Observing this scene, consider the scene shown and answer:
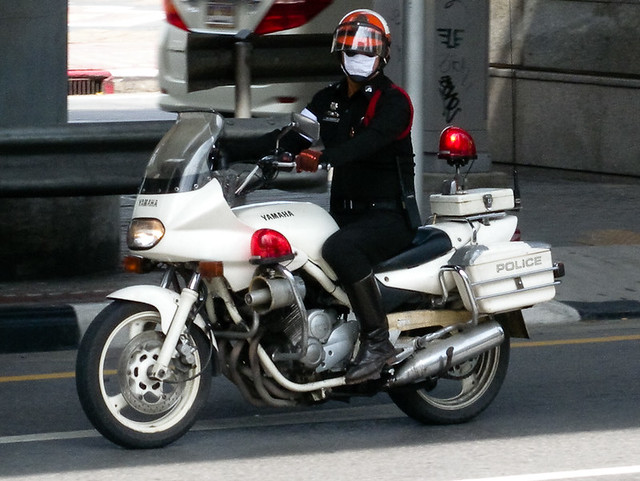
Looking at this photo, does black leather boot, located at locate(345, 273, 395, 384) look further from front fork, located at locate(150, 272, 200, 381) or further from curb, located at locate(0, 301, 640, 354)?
curb, located at locate(0, 301, 640, 354)

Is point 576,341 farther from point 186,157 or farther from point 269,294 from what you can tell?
point 186,157

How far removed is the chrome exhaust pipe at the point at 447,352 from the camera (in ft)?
21.4

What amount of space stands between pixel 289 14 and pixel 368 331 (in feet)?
21.1

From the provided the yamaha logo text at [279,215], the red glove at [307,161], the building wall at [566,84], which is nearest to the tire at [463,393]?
the yamaha logo text at [279,215]

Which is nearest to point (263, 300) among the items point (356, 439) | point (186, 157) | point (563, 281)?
point (186, 157)

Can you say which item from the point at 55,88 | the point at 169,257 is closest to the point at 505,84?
the point at 55,88

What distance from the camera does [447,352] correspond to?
6.61 metres

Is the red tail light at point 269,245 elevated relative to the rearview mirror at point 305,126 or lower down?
lower down

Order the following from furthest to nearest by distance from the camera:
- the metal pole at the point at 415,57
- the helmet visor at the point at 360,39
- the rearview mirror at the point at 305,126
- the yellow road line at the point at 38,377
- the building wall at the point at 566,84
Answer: the building wall at the point at 566,84, the metal pole at the point at 415,57, the yellow road line at the point at 38,377, the helmet visor at the point at 360,39, the rearview mirror at the point at 305,126

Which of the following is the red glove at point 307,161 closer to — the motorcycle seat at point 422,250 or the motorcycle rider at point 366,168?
the motorcycle rider at point 366,168

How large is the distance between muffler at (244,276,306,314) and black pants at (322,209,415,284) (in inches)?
10.0

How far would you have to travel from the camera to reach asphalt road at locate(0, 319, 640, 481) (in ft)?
19.7

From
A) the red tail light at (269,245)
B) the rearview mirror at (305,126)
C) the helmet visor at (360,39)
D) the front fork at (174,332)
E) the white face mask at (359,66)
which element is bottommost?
the front fork at (174,332)

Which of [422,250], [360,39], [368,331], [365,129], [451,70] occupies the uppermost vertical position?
[360,39]
